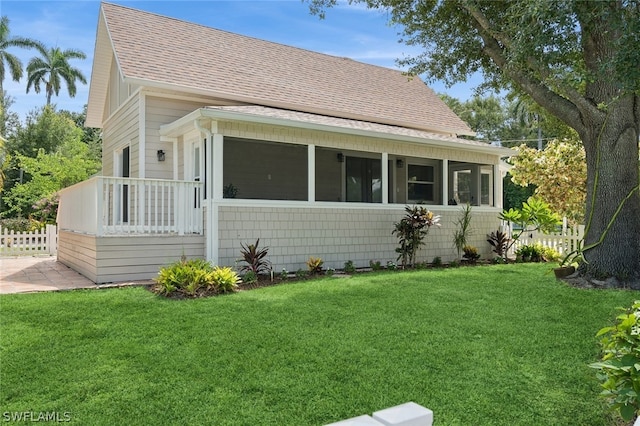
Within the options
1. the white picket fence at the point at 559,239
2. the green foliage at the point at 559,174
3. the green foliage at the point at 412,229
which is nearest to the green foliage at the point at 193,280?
the green foliage at the point at 412,229

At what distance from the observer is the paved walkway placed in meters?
7.05

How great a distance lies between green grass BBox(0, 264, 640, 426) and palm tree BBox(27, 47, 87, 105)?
3523 cm

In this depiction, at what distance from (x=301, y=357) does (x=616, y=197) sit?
6.43m

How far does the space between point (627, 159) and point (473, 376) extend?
5969mm

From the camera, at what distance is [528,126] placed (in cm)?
4234

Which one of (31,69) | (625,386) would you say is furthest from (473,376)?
(31,69)

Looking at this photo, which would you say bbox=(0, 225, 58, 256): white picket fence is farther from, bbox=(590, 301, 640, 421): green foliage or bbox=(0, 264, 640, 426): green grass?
bbox=(590, 301, 640, 421): green foliage

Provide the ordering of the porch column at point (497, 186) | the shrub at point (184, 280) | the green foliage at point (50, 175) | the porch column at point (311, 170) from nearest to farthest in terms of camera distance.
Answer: the shrub at point (184, 280), the porch column at point (311, 170), the porch column at point (497, 186), the green foliage at point (50, 175)

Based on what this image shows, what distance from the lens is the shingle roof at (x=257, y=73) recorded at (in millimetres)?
9914

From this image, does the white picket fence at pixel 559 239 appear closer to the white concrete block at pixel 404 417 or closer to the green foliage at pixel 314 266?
the green foliage at pixel 314 266

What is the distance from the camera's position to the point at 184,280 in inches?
254

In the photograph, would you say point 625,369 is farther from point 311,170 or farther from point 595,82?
point 311,170

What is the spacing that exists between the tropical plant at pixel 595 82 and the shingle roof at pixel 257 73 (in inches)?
161

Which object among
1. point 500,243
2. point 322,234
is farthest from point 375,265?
point 500,243
